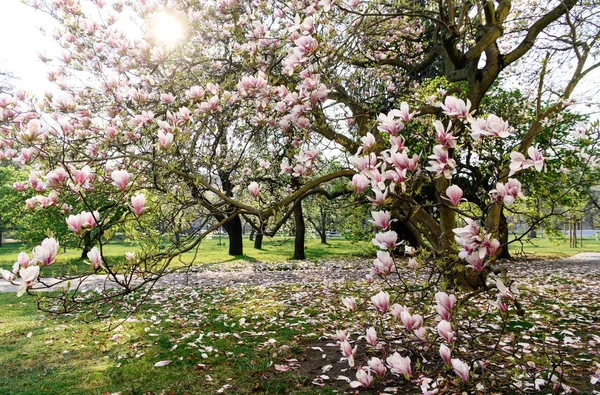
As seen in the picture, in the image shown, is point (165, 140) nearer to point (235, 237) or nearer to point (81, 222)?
point (81, 222)

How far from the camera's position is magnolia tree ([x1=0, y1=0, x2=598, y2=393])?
2133 millimetres

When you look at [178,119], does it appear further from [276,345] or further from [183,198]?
[276,345]

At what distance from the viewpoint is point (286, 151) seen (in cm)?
531

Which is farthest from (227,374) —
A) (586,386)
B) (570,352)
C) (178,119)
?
(570,352)

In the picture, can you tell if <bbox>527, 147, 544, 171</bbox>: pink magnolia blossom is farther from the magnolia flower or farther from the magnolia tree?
the magnolia flower

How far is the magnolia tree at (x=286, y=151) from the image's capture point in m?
2.13

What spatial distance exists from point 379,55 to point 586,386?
666 cm

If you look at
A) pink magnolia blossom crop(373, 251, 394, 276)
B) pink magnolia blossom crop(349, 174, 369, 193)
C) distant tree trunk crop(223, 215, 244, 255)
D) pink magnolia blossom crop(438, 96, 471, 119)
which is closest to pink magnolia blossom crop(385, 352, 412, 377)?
pink magnolia blossom crop(373, 251, 394, 276)

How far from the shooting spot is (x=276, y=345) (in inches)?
193

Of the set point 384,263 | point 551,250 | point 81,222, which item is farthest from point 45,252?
point 551,250

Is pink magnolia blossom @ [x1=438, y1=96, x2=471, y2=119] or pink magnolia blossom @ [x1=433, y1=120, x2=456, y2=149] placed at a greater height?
pink magnolia blossom @ [x1=438, y1=96, x2=471, y2=119]

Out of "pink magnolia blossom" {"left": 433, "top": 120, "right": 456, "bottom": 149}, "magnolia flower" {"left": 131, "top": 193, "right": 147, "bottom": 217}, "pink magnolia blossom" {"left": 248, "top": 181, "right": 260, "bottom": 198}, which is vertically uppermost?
"pink magnolia blossom" {"left": 433, "top": 120, "right": 456, "bottom": 149}

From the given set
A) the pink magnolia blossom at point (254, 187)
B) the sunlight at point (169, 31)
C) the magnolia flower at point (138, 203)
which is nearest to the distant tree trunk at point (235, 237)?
the sunlight at point (169, 31)

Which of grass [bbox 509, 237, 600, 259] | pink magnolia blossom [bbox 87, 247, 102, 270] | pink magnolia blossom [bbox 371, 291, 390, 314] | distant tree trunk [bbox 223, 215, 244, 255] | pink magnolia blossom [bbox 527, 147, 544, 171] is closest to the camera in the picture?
pink magnolia blossom [bbox 527, 147, 544, 171]
